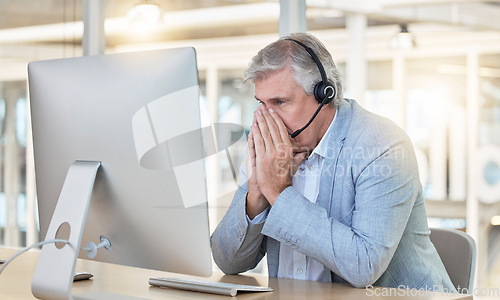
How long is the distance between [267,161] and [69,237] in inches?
21.2

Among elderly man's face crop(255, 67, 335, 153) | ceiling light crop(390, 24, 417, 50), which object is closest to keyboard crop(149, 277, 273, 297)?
elderly man's face crop(255, 67, 335, 153)

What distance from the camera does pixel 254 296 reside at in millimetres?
1284

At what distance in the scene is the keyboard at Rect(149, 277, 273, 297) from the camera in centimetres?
128

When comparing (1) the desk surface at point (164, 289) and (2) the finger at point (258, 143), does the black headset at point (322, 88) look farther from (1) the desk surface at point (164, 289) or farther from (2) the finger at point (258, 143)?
(1) the desk surface at point (164, 289)

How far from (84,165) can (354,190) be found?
2.24 ft

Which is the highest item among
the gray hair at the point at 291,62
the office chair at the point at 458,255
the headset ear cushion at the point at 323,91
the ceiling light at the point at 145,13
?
the ceiling light at the point at 145,13

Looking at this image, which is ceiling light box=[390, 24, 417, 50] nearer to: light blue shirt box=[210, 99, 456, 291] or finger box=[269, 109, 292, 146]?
light blue shirt box=[210, 99, 456, 291]

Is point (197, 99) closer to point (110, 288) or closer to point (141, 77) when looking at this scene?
point (141, 77)

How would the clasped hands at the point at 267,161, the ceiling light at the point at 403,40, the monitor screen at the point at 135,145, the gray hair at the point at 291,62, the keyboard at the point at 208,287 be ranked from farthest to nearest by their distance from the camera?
the ceiling light at the point at 403,40, the gray hair at the point at 291,62, the clasped hands at the point at 267,161, the keyboard at the point at 208,287, the monitor screen at the point at 135,145

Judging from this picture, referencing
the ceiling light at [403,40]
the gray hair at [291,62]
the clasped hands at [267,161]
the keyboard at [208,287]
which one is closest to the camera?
the keyboard at [208,287]

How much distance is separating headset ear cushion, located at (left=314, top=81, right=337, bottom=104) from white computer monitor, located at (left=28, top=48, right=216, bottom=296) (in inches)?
22.7

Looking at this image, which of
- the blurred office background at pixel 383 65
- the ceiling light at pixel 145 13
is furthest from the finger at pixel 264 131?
the ceiling light at pixel 145 13

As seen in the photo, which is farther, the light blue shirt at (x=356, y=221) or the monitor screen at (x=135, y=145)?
the light blue shirt at (x=356, y=221)

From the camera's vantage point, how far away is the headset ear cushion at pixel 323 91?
1640 mm
